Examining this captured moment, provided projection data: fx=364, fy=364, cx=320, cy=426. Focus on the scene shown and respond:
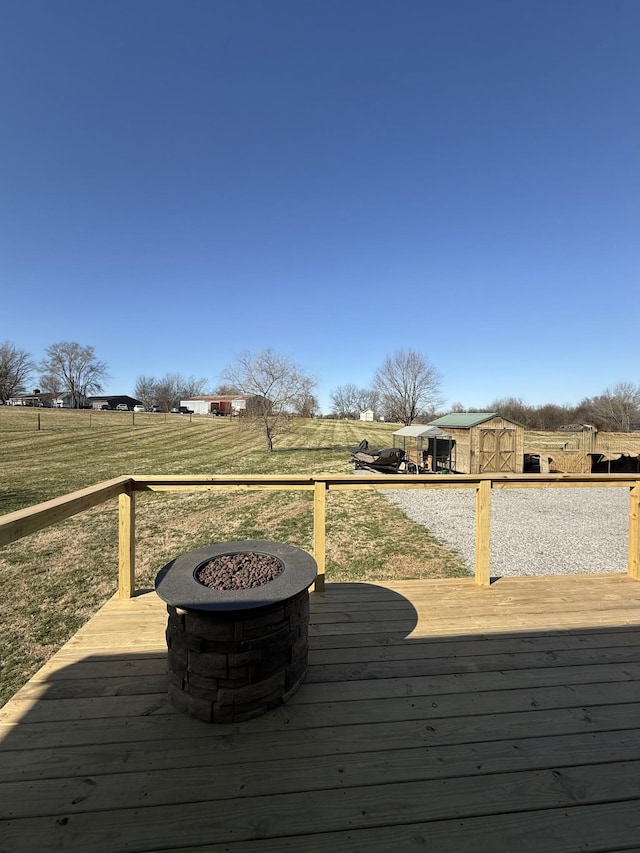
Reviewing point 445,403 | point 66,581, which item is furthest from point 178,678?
point 445,403

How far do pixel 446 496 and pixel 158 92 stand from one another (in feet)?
41.8

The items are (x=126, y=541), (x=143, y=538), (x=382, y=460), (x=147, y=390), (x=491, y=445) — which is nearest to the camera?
(x=126, y=541)

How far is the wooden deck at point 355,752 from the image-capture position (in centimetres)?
126

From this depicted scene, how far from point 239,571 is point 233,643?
442 millimetres

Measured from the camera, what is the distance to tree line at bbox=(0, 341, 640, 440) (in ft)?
64.4

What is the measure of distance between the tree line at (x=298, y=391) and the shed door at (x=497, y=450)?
9865 mm

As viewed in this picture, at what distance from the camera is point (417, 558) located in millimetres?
5820

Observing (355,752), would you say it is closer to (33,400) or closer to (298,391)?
(298,391)

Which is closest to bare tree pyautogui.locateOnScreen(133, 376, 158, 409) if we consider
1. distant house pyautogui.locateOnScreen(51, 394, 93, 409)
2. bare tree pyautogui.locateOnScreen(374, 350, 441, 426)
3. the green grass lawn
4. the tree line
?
the tree line

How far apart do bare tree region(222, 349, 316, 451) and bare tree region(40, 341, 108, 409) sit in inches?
1659

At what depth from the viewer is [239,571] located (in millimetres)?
2113

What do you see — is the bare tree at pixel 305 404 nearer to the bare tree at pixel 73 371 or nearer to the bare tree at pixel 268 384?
the bare tree at pixel 268 384

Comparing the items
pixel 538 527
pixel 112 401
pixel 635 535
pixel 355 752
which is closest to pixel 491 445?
pixel 538 527

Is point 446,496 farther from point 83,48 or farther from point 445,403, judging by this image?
point 445,403
